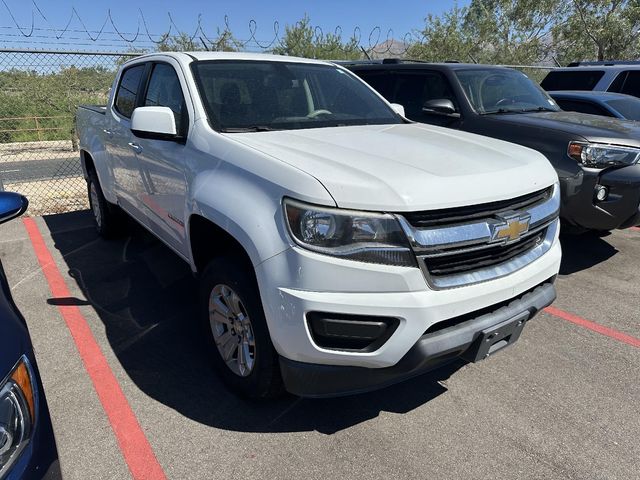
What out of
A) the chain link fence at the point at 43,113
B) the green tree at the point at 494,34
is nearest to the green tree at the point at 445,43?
the green tree at the point at 494,34

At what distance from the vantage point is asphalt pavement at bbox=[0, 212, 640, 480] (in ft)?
7.61

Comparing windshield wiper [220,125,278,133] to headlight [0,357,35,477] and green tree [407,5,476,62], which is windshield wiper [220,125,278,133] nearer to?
headlight [0,357,35,477]

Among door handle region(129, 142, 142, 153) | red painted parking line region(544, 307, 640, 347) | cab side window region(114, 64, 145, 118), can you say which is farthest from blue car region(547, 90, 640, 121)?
door handle region(129, 142, 142, 153)

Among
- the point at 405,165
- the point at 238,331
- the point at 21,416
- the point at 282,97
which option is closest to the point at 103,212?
the point at 282,97

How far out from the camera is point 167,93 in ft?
11.5

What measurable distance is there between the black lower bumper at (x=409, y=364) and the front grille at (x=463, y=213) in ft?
1.54

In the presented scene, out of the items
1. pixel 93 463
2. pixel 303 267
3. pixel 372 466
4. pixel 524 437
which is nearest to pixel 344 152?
pixel 303 267

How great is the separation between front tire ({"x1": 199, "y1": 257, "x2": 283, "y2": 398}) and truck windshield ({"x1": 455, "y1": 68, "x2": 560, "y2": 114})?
378 centimetres

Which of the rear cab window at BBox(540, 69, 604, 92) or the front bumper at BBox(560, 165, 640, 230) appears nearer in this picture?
the front bumper at BBox(560, 165, 640, 230)

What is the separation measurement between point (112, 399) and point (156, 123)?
63.2 inches

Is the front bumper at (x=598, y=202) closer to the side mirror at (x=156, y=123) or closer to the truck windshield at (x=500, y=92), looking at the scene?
the truck windshield at (x=500, y=92)

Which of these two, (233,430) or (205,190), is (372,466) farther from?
(205,190)

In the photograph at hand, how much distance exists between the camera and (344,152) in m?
2.48

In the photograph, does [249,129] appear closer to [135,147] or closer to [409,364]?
[135,147]
